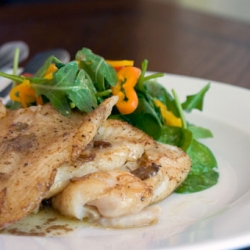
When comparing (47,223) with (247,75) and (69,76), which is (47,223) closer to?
(69,76)

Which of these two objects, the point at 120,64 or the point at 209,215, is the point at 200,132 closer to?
the point at 120,64

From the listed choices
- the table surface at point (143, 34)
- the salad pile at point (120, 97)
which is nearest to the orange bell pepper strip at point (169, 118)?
the salad pile at point (120, 97)

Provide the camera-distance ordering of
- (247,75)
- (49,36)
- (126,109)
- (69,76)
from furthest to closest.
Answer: (49,36) < (247,75) < (126,109) < (69,76)

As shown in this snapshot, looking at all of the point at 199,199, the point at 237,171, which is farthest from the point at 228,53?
the point at 199,199

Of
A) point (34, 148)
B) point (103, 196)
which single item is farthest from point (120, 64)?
point (103, 196)

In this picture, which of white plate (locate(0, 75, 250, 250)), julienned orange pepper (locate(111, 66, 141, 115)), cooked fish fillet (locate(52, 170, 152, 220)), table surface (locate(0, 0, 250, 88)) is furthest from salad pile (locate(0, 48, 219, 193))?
table surface (locate(0, 0, 250, 88))
